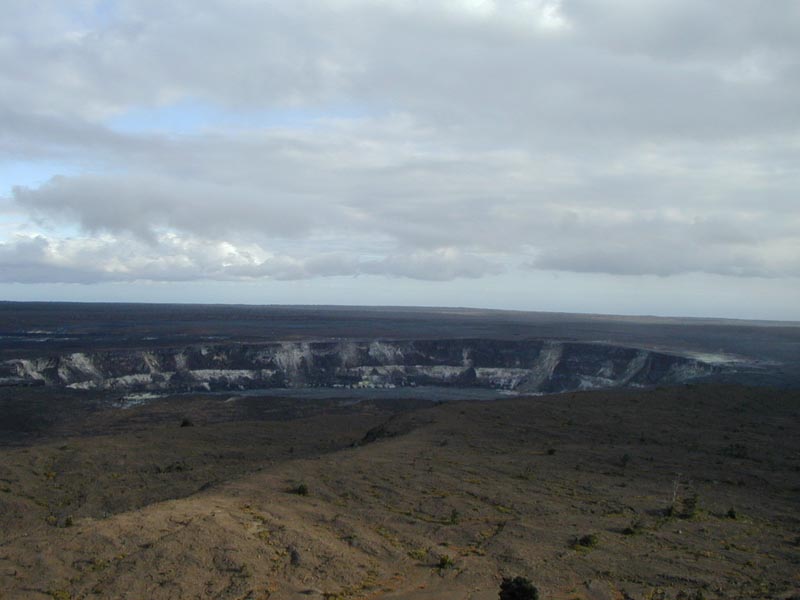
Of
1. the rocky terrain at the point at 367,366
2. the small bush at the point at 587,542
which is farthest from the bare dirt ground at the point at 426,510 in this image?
the rocky terrain at the point at 367,366

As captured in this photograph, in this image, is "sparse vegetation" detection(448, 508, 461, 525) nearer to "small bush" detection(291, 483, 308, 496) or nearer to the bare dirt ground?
the bare dirt ground

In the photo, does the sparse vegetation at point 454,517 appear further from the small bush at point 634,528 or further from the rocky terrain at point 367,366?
the rocky terrain at point 367,366

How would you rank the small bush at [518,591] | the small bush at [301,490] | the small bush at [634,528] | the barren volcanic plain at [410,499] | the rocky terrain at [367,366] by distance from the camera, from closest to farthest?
the small bush at [518,591] < the barren volcanic plain at [410,499] < the small bush at [634,528] < the small bush at [301,490] < the rocky terrain at [367,366]

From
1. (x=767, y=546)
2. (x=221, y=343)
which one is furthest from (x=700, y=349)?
(x=767, y=546)

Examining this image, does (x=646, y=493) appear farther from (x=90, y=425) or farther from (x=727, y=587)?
(x=90, y=425)

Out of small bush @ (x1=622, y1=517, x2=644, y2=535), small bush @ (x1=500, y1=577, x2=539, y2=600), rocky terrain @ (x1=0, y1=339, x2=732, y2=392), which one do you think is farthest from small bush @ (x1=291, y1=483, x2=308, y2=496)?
rocky terrain @ (x1=0, y1=339, x2=732, y2=392)

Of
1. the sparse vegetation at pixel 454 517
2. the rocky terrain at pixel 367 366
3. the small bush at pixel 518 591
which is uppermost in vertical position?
the small bush at pixel 518 591
